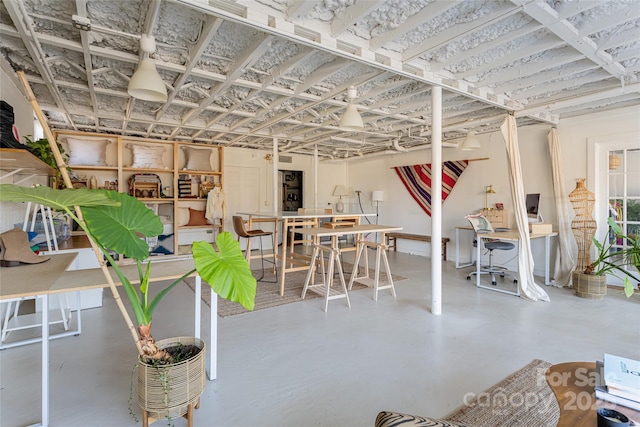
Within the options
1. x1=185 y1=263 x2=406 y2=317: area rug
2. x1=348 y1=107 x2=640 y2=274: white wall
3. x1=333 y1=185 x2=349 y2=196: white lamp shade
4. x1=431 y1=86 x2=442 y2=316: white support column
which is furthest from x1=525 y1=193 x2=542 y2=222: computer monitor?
x1=333 y1=185 x2=349 y2=196: white lamp shade

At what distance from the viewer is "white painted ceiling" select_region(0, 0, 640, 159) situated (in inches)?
89.6

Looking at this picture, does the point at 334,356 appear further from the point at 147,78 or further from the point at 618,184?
the point at 618,184

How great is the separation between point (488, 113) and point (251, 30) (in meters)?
4.03

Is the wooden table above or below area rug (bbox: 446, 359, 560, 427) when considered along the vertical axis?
above

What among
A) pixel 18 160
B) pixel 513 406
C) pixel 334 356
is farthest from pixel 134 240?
pixel 513 406

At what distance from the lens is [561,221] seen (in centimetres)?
484

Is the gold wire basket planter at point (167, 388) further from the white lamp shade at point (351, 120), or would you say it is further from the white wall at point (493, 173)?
the white wall at point (493, 173)

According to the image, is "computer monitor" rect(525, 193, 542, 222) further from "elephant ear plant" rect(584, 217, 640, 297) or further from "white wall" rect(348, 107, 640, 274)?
"elephant ear plant" rect(584, 217, 640, 297)

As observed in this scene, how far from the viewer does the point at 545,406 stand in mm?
1929

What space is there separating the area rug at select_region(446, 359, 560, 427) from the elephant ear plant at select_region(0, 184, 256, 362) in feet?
4.86

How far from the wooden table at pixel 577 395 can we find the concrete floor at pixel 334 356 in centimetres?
71

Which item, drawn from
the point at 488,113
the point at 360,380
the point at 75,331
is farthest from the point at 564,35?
the point at 75,331

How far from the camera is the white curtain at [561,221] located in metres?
4.75

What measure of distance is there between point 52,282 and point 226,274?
3.93 ft
